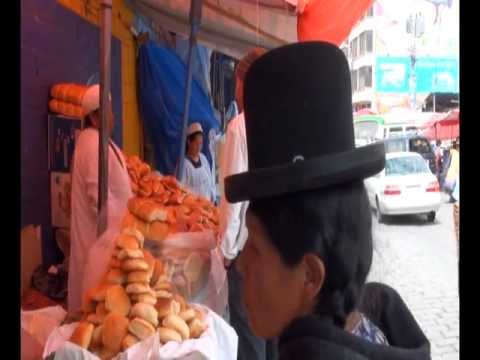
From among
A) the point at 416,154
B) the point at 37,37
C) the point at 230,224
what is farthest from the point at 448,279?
the point at 37,37

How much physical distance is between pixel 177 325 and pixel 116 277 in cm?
21

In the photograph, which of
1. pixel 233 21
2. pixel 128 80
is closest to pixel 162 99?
pixel 128 80

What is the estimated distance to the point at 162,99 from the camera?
364cm

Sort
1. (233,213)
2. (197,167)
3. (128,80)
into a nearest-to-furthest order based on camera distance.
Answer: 1. (233,213)
2. (128,80)
3. (197,167)

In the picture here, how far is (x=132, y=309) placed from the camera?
1.53m

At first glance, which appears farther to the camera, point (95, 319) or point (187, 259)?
point (187, 259)

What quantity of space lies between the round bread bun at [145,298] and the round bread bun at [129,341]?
0.34ft

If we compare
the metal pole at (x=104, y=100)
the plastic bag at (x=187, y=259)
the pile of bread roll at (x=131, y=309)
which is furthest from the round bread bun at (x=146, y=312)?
the metal pole at (x=104, y=100)

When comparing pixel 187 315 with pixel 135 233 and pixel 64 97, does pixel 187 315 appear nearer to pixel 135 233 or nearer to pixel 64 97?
pixel 135 233

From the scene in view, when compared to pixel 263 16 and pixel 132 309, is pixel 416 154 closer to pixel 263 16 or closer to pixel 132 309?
pixel 263 16

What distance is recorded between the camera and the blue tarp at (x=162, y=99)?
3.62 metres
